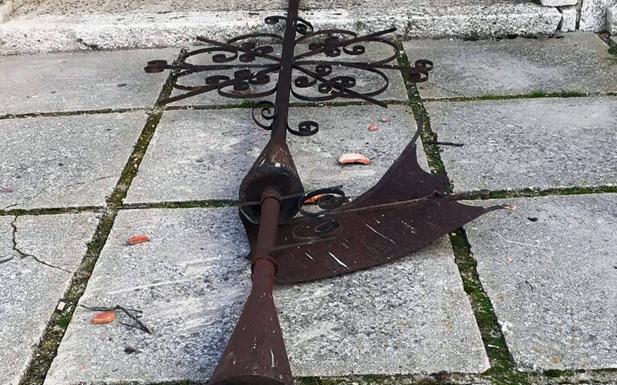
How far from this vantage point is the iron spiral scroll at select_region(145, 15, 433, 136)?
111 inches

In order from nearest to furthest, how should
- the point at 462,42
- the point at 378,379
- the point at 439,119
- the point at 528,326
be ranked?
the point at 378,379, the point at 528,326, the point at 439,119, the point at 462,42

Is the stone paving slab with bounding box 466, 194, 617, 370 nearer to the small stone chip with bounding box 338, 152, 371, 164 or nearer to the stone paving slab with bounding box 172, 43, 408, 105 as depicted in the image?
the small stone chip with bounding box 338, 152, 371, 164

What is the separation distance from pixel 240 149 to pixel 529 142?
37.6 inches

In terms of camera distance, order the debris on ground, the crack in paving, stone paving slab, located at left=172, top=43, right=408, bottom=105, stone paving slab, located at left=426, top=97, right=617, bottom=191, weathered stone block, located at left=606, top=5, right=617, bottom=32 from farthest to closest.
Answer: weathered stone block, located at left=606, top=5, right=617, bottom=32
stone paving slab, located at left=172, top=43, right=408, bottom=105
stone paving slab, located at left=426, top=97, right=617, bottom=191
the crack in paving
the debris on ground

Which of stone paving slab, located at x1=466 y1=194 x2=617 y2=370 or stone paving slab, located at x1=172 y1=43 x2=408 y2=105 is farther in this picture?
stone paving slab, located at x1=172 y1=43 x2=408 y2=105

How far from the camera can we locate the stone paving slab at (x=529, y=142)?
238 centimetres

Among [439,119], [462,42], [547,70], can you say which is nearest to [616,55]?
[547,70]

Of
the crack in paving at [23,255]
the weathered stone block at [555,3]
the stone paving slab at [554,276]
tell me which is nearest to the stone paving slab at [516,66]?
the weathered stone block at [555,3]

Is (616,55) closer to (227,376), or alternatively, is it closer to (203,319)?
(203,319)

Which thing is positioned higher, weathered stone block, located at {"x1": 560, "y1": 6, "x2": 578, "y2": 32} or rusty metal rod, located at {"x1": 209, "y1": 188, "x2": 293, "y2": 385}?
rusty metal rod, located at {"x1": 209, "y1": 188, "x2": 293, "y2": 385}

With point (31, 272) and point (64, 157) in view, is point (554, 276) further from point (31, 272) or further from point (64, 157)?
point (64, 157)

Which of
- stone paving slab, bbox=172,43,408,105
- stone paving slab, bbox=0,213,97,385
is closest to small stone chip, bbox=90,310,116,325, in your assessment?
stone paving slab, bbox=0,213,97,385

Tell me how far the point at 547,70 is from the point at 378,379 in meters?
2.09

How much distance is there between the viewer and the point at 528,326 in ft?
5.65
